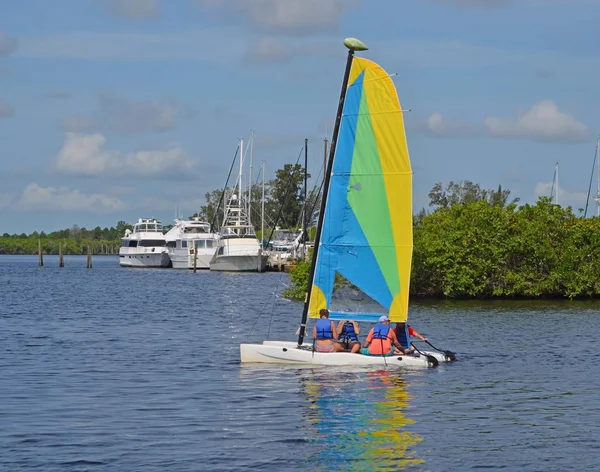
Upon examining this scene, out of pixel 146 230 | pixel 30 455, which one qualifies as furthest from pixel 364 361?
pixel 146 230

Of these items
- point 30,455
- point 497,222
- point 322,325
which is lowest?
point 30,455

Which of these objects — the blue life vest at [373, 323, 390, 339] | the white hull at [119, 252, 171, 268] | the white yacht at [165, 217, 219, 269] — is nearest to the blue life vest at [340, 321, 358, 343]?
the blue life vest at [373, 323, 390, 339]

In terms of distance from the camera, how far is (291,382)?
27.0m

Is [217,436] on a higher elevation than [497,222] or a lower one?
lower

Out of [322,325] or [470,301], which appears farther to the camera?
[470,301]

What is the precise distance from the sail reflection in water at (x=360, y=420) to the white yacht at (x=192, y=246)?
313 feet

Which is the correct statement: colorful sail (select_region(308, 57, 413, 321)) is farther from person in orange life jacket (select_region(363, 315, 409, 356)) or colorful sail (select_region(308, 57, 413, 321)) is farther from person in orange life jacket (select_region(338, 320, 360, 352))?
person in orange life jacket (select_region(363, 315, 409, 356))

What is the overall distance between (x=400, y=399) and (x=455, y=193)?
145 meters

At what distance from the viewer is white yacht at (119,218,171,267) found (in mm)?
133375

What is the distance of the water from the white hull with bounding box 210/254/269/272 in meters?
69.0

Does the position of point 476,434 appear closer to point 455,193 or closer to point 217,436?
point 217,436

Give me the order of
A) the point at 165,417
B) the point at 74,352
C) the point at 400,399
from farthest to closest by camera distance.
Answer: the point at 74,352 < the point at 400,399 < the point at 165,417

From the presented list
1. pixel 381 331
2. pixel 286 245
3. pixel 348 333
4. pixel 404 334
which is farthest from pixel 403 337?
pixel 286 245

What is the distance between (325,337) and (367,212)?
11.7 ft
